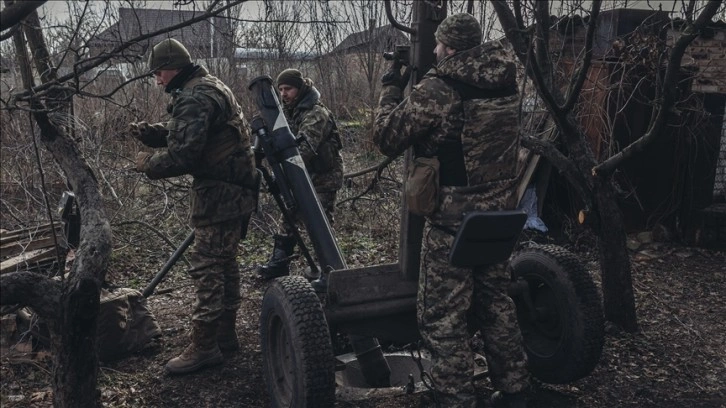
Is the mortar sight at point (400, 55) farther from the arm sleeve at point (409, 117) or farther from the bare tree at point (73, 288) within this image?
the bare tree at point (73, 288)

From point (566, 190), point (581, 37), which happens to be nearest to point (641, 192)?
point (566, 190)

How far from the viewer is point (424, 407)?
4.39 meters

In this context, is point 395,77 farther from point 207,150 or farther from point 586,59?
point 207,150

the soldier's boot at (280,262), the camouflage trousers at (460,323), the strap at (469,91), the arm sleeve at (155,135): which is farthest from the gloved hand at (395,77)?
the soldier's boot at (280,262)

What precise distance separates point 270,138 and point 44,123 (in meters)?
1.46

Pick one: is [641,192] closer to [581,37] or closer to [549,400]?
[581,37]

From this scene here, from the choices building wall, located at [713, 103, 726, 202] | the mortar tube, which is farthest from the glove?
building wall, located at [713, 103, 726, 202]

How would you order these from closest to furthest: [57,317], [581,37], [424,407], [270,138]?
[57,317], [424,407], [270,138], [581,37]

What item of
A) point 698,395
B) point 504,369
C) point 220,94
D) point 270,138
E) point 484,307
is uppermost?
→ point 220,94

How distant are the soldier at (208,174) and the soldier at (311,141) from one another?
147 cm

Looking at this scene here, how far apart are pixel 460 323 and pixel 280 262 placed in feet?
10.4

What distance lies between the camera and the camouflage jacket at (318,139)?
6.39 m

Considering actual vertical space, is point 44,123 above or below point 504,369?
above

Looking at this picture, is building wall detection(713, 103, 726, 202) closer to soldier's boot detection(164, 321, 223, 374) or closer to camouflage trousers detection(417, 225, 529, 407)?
camouflage trousers detection(417, 225, 529, 407)
